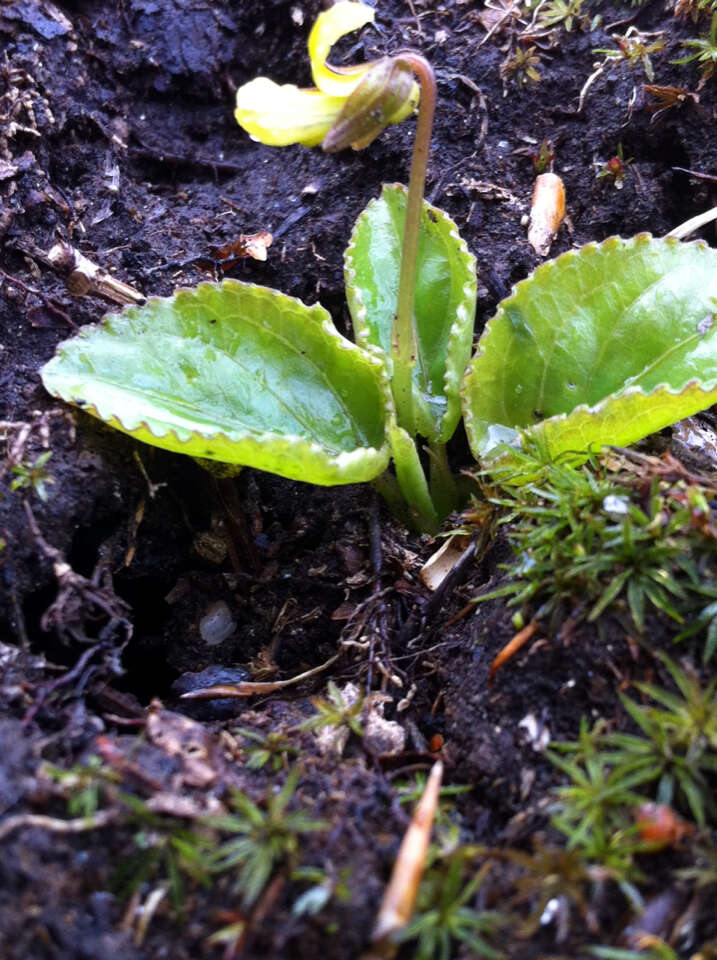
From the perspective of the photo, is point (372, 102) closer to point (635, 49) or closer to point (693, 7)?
point (635, 49)

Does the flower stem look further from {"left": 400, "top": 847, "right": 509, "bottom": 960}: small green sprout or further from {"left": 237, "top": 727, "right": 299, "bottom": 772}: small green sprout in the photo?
{"left": 400, "top": 847, "right": 509, "bottom": 960}: small green sprout

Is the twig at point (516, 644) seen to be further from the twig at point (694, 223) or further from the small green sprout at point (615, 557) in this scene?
the twig at point (694, 223)

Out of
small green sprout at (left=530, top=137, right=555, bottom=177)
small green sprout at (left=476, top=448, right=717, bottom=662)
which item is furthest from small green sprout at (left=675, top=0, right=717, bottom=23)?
small green sprout at (left=476, top=448, right=717, bottom=662)

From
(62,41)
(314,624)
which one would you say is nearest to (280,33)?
(62,41)

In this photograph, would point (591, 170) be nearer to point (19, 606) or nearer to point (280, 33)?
point (280, 33)

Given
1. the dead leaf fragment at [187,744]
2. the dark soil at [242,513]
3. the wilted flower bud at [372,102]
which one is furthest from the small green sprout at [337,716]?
the wilted flower bud at [372,102]

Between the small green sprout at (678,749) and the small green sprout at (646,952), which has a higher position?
the small green sprout at (678,749)
